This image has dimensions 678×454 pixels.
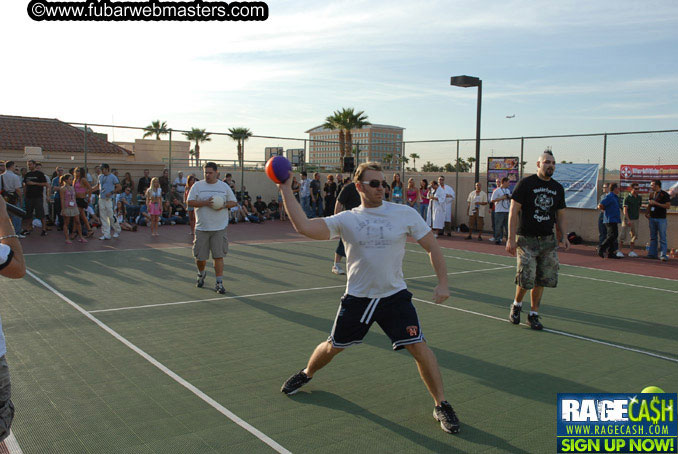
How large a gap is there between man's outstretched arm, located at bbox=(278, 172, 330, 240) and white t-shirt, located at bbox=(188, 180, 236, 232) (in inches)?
198

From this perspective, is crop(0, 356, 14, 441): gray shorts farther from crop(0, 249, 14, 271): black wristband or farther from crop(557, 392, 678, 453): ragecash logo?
crop(557, 392, 678, 453): ragecash logo

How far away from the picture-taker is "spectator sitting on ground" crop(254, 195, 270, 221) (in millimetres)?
24203

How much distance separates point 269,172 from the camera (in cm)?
405

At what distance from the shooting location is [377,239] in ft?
14.0

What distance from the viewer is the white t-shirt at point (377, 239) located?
4.29 meters

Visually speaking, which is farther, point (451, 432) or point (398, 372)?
point (398, 372)

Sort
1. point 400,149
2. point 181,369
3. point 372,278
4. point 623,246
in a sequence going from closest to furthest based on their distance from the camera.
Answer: point 372,278
point 181,369
point 623,246
point 400,149

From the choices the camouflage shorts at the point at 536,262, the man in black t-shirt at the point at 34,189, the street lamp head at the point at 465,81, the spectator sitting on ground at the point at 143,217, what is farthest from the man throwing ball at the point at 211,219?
the street lamp head at the point at 465,81

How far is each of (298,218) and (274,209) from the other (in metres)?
21.8

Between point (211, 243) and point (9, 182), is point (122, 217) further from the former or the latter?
point (211, 243)

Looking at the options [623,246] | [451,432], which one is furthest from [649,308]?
[623,246]

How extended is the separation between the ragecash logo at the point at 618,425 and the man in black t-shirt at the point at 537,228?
2.88 meters

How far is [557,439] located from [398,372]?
1810 millimetres

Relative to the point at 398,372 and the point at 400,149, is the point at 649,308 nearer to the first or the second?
the point at 398,372
